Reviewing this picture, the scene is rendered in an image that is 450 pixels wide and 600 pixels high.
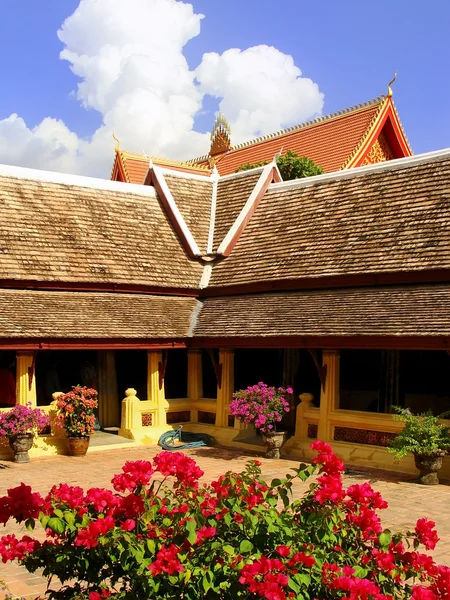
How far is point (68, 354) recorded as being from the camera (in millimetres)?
15961

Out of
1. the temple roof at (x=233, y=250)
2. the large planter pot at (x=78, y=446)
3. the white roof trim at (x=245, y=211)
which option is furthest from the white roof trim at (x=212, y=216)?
the large planter pot at (x=78, y=446)

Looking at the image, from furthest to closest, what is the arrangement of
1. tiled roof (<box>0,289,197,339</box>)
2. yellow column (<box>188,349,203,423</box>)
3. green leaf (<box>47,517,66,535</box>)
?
yellow column (<box>188,349,203,423</box>)
tiled roof (<box>0,289,197,339</box>)
green leaf (<box>47,517,66,535</box>)

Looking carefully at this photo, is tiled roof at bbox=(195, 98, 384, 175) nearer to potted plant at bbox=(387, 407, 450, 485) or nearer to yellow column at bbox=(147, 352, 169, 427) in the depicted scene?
yellow column at bbox=(147, 352, 169, 427)

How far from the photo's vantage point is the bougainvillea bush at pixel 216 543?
4027 mm

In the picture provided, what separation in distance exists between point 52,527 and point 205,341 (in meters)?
10.8

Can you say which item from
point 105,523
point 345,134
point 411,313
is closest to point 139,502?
point 105,523

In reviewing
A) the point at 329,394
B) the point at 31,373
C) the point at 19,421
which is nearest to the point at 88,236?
the point at 31,373

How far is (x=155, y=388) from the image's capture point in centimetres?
1542

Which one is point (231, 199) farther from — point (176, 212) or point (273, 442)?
point (273, 442)

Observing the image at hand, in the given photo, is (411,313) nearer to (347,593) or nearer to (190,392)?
(190,392)

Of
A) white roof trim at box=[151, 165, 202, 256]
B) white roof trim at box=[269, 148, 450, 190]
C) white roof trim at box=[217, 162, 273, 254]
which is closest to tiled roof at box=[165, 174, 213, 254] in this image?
white roof trim at box=[151, 165, 202, 256]

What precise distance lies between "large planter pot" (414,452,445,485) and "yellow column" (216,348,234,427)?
5057mm

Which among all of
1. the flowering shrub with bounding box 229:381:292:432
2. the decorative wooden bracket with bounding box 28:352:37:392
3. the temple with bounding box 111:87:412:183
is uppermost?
the temple with bounding box 111:87:412:183

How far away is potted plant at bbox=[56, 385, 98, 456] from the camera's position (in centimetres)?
1338
